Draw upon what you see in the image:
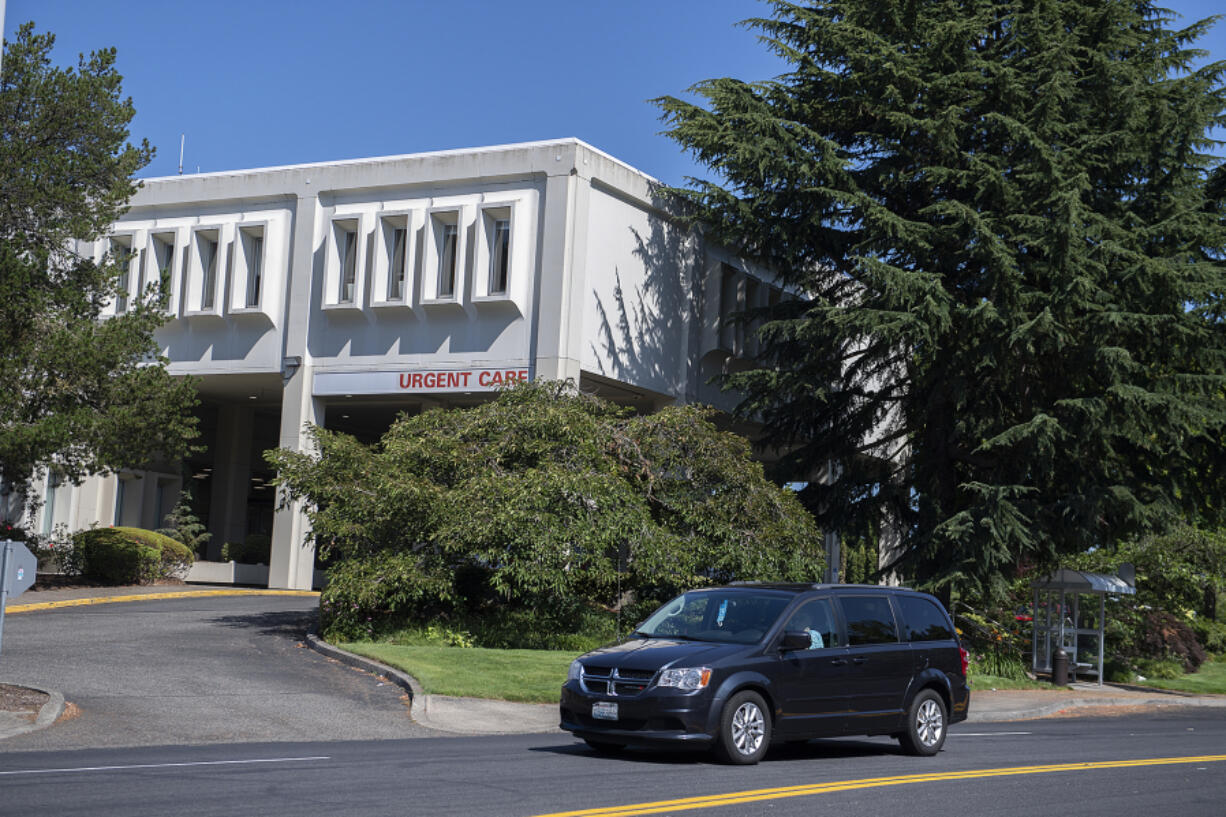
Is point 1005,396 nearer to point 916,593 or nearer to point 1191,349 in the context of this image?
point 1191,349

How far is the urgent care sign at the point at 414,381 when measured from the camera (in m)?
31.7

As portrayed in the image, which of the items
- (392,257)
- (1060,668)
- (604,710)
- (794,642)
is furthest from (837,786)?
(392,257)

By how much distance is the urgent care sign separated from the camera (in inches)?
1249

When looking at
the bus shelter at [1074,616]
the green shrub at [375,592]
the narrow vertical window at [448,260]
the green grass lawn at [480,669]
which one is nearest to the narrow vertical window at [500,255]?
the narrow vertical window at [448,260]

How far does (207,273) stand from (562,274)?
11.3 metres

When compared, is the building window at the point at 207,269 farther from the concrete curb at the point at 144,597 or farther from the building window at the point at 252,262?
the concrete curb at the point at 144,597

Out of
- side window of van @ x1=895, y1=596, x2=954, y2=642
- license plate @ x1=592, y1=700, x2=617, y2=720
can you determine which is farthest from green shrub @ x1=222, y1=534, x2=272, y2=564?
license plate @ x1=592, y1=700, x2=617, y2=720

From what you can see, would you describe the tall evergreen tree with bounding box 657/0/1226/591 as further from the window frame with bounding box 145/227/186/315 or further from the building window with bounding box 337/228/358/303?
the window frame with bounding box 145/227/186/315

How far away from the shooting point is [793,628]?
12.2m

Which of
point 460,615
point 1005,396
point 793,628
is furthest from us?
point 1005,396

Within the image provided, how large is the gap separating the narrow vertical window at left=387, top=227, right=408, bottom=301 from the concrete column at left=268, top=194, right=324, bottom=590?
2.34 meters

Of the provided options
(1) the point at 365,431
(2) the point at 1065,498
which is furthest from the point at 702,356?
(1) the point at 365,431

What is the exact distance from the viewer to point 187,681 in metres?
16.5

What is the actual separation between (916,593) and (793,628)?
7.75 ft
